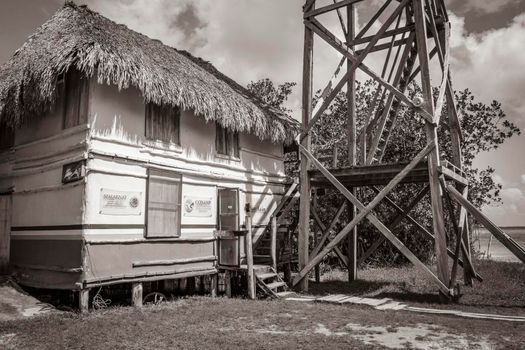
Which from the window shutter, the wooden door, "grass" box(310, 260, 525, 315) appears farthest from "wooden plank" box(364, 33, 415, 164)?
the wooden door

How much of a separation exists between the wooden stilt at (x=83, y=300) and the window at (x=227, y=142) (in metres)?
4.83

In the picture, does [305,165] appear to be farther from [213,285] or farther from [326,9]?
[326,9]

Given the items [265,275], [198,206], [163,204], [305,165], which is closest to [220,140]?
[198,206]

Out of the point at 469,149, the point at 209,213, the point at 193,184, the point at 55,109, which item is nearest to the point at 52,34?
the point at 55,109

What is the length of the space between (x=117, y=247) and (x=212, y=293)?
2.72 metres

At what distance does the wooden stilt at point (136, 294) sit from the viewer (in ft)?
28.2

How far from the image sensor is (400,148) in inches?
705

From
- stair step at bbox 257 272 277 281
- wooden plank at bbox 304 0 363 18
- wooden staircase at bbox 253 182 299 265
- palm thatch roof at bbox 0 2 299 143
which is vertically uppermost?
wooden plank at bbox 304 0 363 18

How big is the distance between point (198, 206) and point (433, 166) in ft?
17.5

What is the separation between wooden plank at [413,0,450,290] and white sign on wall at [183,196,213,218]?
514 centimetres

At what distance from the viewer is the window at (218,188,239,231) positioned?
35.9ft

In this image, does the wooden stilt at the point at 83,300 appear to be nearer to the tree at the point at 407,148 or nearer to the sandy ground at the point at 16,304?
the sandy ground at the point at 16,304

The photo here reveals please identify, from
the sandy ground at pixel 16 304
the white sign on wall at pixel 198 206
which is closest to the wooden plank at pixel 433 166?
the white sign on wall at pixel 198 206

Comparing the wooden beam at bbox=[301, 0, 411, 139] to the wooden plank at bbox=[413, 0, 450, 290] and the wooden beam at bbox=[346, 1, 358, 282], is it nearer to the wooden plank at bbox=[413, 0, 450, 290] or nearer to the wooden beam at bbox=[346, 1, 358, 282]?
the wooden plank at bbox=[413, 0, 450, 290]
